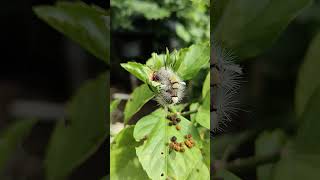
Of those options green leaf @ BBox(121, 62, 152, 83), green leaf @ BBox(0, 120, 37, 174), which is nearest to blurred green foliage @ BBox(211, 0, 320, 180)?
green leaf @ BBox(121, 62, 152, 83)

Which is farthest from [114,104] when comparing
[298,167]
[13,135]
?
[298,167]

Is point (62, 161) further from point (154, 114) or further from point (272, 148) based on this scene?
point (272, 148)

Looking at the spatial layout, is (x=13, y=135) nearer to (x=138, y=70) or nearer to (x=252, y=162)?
(x=138, y=70)

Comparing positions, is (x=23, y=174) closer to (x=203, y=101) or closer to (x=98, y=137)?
(x=98, y=137)

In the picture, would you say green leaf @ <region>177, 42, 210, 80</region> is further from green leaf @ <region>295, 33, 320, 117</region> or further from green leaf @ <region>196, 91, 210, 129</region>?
green leaf @ <region>295, 33, 320, 117</region>

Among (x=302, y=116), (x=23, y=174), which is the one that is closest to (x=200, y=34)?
(x=302, y=116)

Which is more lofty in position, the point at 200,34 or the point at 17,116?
the point at 200,34

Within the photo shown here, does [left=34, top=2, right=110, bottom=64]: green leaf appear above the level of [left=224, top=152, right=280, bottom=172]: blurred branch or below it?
above
